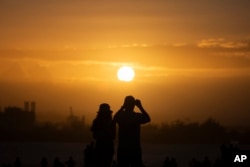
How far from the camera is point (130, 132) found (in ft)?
45.1

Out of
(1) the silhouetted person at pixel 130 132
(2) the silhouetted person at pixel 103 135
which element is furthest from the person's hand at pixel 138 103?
(2) the silhouetted person at pixel 103 135

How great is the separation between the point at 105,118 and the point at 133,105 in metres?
1.14

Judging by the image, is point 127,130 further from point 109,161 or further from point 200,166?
point 200,166

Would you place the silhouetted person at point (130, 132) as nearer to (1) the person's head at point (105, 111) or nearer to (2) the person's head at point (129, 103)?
(2) the person's head at point (129, 103)

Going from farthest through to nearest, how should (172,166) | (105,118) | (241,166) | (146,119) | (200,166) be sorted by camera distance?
(200,166)
(172,166)
(105,118)
(146,119)
(241,166)

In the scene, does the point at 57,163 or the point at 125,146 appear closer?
the point at 125,146

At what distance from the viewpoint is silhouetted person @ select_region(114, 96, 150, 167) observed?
45.0ft

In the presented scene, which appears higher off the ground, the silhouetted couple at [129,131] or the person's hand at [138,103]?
the person's hand at [138,103]

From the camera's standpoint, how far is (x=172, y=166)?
103 feet

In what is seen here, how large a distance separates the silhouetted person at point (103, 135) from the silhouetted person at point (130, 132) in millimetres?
939

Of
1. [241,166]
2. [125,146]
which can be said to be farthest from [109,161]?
[241,166]

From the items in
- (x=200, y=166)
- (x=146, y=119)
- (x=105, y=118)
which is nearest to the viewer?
(x=146, y=119)

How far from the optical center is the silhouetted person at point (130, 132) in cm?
1372

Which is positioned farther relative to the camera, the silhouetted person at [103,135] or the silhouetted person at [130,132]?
the silhouetted person at [103,135]
